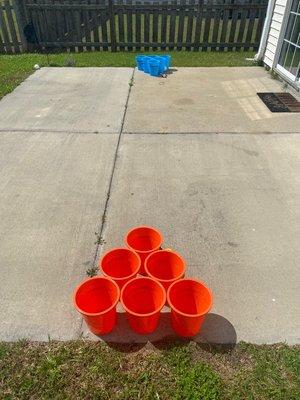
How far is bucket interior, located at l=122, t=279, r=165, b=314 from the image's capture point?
2318 mm

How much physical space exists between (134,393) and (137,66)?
7.32m

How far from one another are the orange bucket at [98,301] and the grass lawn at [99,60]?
243 inches

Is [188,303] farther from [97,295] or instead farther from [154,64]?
[154,64]

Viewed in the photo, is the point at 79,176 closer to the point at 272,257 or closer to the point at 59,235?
the point at 59,235

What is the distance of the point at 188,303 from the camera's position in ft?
7.94

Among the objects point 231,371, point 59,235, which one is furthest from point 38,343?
point 231,371

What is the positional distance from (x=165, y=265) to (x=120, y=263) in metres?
0.36

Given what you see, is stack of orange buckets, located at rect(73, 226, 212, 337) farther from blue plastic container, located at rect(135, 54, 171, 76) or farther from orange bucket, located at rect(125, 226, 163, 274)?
blue plastic container, located at rect(135, 54, 171, 76)

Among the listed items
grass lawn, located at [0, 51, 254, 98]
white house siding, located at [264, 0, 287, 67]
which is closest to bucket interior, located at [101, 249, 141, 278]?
grass lawn, located at [0, 51, 254, 98]

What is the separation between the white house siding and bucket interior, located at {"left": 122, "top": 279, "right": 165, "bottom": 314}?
666cm

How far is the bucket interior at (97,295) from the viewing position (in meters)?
2.31

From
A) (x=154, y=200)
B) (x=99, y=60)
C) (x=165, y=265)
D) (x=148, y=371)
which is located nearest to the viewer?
(x=148, y=371)

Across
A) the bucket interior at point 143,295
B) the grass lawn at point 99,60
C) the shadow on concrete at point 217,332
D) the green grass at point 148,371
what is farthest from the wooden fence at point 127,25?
the green grass at point 148,371

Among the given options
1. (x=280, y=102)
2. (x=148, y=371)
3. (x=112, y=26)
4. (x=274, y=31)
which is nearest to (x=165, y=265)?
(x=148, y=371)
